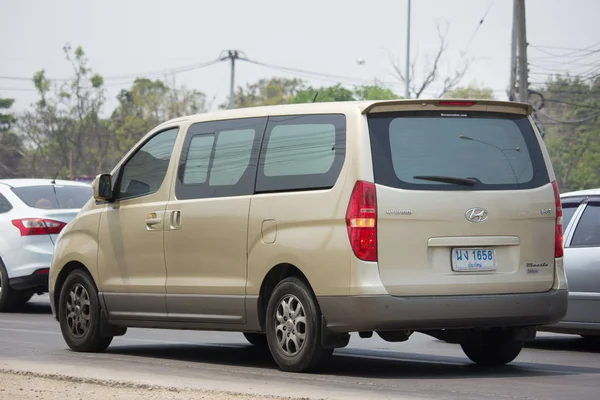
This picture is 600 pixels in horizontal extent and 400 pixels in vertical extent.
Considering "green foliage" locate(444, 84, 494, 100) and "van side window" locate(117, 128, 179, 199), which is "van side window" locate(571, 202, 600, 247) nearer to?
"van side window" locate(117, 128, 179, 199)

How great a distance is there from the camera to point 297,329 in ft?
31.9

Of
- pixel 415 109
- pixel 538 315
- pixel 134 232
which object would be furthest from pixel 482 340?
pixel 134 232

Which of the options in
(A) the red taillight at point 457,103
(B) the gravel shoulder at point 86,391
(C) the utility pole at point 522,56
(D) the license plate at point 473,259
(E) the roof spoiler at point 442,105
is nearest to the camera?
(B) the gravel shoulder at point 86,391

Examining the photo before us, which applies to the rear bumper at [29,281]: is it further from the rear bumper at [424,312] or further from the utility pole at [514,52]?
the utility pole at [514,52]

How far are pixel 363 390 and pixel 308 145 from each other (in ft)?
6.81

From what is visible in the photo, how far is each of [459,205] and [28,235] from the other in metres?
9.61

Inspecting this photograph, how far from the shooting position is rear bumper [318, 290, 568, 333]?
9.24m

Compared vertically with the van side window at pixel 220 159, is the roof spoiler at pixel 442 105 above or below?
above

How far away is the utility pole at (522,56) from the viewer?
37344 mm

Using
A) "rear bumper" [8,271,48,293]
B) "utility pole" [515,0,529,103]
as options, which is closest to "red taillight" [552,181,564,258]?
Answer: "rear bumper" [8,271,48,293]

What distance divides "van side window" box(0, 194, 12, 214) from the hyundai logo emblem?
1013 centimetres

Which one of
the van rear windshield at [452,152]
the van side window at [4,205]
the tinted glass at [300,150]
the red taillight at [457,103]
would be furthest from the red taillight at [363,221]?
the van side window at [4,205]

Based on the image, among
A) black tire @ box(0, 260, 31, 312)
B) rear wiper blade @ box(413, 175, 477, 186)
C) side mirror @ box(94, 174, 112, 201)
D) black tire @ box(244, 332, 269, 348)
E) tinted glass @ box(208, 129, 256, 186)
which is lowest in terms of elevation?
black tire @ box(0, 260, 31, 312)

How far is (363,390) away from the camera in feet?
28.6
